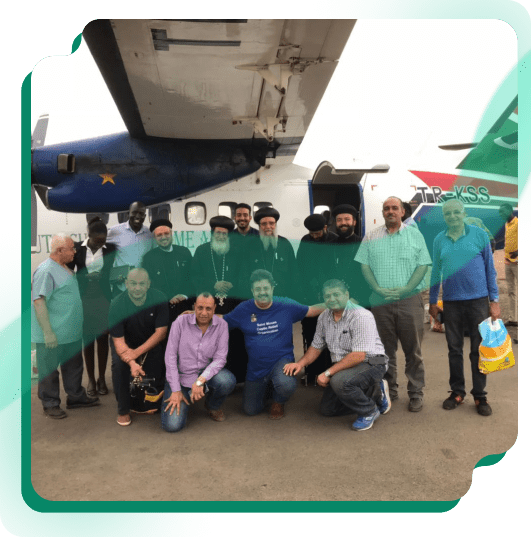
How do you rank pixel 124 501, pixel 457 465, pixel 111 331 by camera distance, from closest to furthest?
pixel 124 501, pixel 457 465, pixel 111 331

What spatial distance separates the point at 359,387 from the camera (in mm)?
3574

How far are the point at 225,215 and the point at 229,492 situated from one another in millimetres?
2578

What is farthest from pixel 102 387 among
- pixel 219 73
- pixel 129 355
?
pixel 219 73

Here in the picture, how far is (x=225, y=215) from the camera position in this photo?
4.47m

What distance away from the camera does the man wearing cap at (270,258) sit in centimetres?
414

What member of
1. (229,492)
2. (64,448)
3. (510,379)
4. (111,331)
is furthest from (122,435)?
(510,379)

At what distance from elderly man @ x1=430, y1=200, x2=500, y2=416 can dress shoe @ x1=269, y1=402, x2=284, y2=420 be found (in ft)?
4.42

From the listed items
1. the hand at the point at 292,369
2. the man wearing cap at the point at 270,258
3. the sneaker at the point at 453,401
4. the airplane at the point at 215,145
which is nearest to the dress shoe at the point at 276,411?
the hand at the point at 292,369

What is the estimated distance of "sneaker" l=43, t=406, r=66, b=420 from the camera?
12.3 ft

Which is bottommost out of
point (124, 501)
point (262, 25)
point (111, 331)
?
point (124, 501)

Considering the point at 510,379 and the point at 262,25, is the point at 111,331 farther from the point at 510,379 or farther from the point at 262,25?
the point at 510,379

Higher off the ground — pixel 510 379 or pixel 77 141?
pixel 77 141

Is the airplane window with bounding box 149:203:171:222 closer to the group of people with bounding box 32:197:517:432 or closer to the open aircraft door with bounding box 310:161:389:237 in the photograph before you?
the group of people with bounding box 32:197:517:432

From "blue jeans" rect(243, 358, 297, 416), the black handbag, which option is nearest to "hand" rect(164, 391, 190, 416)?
the black handbag
